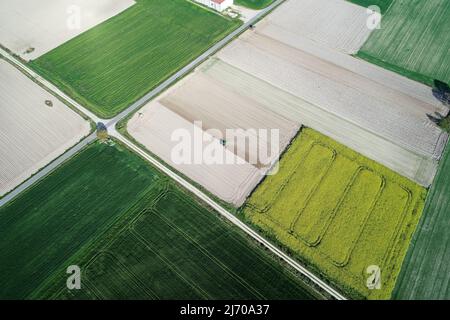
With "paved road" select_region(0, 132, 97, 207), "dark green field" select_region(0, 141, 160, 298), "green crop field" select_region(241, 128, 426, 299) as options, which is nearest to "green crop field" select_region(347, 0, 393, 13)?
"green crop field" select_region(241, 128, 426, 299)

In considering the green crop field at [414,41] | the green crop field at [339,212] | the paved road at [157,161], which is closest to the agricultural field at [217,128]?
the paved road at [157,161]

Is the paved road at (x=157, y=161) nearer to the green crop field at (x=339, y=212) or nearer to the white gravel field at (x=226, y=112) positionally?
the green crop field at (x=339, y=212)

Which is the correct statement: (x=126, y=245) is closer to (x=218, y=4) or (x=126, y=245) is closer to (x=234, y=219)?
(x=234, y=219)

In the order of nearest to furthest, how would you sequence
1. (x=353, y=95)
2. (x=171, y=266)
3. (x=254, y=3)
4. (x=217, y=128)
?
(x=171, y=266), (x=217, y=128), (x=353, y=95), (x=254, y=3)

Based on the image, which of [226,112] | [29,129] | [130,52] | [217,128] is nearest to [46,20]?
[130,52]

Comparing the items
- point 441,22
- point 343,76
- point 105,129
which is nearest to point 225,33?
point 343,76

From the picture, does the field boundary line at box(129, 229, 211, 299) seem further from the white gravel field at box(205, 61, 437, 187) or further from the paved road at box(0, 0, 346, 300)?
the white gravel field at box(205, 61, 437, 187)
